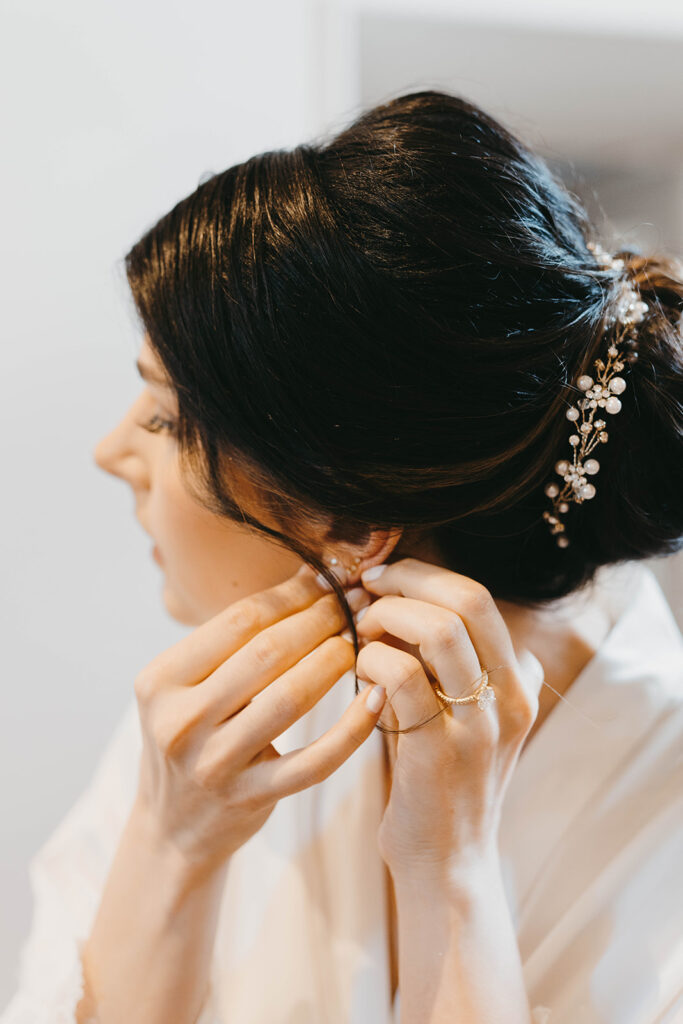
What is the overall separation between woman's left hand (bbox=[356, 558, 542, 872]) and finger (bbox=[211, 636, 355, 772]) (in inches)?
1.1

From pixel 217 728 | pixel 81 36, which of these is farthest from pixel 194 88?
pixel 217 728

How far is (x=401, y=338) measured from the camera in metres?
0.61

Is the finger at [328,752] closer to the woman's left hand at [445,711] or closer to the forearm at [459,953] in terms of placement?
the woman's left hand at [445,711]

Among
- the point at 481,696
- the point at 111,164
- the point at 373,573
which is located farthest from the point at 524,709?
the point at 111,164

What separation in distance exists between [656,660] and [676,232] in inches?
30.8

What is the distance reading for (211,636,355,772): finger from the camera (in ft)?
2.00

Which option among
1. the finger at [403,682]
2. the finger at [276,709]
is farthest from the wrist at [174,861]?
the finger at [403,682]

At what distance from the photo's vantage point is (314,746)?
611 mm

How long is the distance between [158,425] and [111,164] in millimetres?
557

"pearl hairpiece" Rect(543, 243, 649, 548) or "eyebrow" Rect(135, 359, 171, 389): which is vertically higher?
"eyebrow" Rect(135, 359, 171, 389)

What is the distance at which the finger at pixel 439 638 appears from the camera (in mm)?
579

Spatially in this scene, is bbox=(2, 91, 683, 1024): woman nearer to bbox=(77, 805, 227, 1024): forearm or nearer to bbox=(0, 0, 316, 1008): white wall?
bbox=(77, 805, 227, 1024): forearm

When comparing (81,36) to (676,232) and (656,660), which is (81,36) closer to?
(676,232)

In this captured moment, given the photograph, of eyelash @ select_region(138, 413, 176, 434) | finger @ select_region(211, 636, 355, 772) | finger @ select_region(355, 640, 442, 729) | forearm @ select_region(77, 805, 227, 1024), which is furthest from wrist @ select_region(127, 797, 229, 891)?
eyelash @ select_region(138, 413, 176, 434)
